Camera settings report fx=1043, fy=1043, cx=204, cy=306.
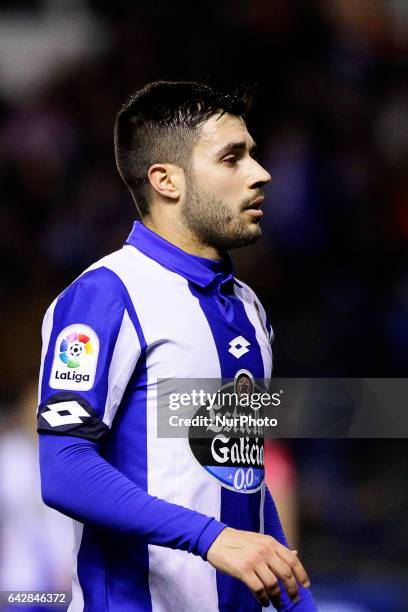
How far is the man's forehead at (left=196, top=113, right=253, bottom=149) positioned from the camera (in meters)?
2.02

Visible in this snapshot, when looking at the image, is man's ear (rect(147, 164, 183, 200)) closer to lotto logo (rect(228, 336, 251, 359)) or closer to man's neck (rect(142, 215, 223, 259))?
man's neck (rect(142, 215, 223, 259))

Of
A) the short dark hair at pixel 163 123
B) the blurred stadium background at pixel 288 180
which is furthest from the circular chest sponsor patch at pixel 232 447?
the blurred stadium background at pixel 288 180

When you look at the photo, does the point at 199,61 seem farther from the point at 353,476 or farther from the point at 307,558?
the point at 307,558

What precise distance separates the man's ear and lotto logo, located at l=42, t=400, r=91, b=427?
52cm

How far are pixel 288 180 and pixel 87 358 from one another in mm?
2906

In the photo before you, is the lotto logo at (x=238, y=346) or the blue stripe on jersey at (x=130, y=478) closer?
the blue stripe on jersey at (x=130, y=478)

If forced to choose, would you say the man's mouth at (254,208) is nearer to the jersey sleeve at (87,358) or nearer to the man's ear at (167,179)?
the man's ear at (167,179)

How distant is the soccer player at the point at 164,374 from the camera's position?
1628 millimetres

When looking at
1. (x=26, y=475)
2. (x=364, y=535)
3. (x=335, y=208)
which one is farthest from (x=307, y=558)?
(x=335, y=208)

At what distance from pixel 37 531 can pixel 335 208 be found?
6.58 feet

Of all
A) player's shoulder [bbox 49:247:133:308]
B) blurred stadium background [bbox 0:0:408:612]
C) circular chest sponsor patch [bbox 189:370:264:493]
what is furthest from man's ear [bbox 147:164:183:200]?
blurred stadium background [bbox 0:0:408:612]

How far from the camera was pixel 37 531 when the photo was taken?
3.34 meters

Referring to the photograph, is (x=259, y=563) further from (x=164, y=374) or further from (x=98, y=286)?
(x=98, y=286)

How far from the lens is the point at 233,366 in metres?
1.93
